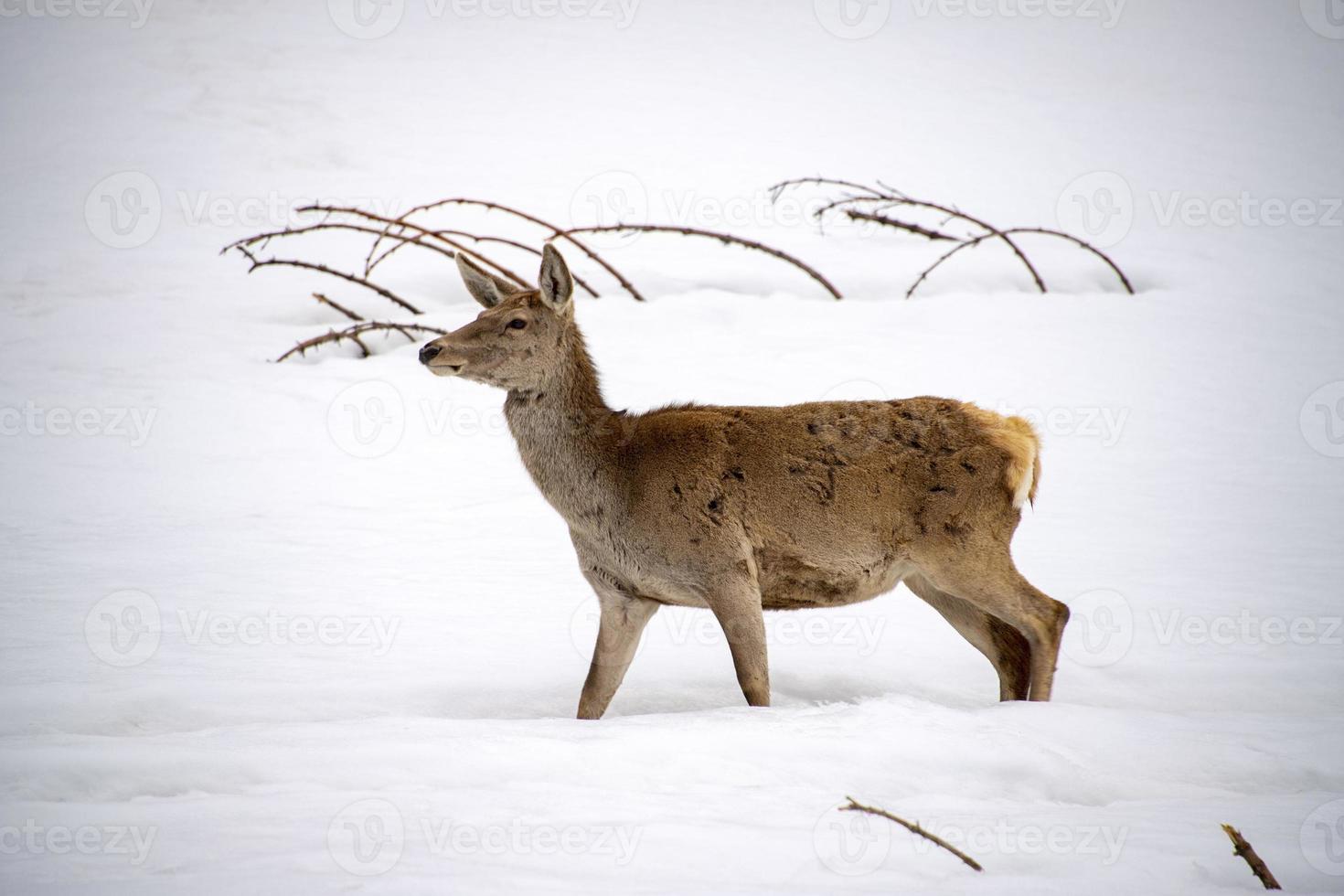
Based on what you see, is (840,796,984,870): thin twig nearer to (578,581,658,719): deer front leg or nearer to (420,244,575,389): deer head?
(578,581,658,719): deer front leg

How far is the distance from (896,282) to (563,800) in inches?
363

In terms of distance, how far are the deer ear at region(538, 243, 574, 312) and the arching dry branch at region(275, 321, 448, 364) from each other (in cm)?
441

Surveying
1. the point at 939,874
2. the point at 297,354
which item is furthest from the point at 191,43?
the point at 939,874

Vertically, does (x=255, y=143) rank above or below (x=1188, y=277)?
above

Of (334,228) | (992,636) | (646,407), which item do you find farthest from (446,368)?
(334,228)

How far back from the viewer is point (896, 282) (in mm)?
12406

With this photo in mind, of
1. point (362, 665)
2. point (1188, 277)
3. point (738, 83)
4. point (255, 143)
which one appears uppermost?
point (738, 83)

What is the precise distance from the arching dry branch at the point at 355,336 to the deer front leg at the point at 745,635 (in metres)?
5.47

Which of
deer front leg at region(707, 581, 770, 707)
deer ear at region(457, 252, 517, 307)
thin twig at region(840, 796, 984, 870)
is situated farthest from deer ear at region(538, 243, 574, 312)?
thin twig at region(840, 796, 984, 870)

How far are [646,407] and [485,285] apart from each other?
349 cm

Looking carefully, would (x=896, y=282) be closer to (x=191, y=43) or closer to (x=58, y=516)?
(x=58, y=516)

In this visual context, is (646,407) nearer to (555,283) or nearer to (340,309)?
(340,309)

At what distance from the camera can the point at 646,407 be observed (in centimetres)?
989

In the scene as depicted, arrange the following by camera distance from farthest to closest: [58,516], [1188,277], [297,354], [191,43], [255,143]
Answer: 1. [191,43]
2. [255,143]
3. [1188,277]
4. [297,354]
5. [58,516]
